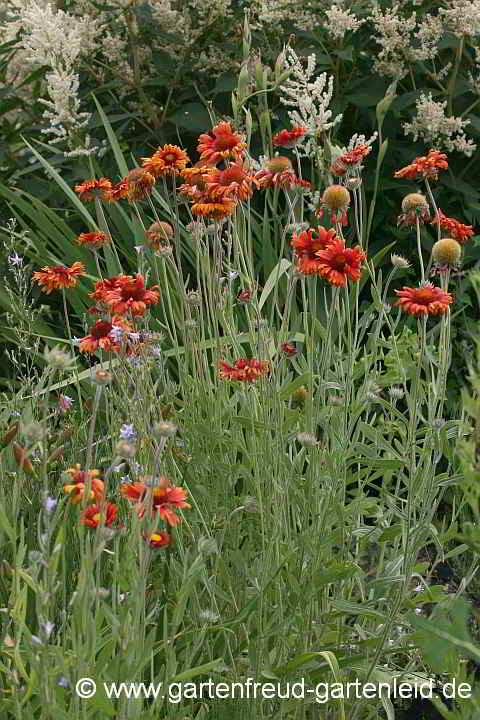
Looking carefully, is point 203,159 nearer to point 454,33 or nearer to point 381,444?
point 381,444

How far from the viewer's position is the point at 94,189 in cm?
223

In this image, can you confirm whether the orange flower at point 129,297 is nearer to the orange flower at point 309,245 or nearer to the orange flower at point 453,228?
the orange flower at point 309,245

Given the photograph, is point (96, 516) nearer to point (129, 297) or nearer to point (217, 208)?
point (129, 297)

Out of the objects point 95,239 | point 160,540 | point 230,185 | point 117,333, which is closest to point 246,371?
point 117,333

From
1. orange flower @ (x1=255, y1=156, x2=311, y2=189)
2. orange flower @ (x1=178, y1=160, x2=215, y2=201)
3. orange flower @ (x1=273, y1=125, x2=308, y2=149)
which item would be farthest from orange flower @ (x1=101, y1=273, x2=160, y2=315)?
orange flower @ (x1=273, y1=125, x2=308, y2=149)

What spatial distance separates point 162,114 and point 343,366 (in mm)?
1913

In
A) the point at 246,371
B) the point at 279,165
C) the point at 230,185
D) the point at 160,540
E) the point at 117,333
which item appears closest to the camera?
the point at 160,540

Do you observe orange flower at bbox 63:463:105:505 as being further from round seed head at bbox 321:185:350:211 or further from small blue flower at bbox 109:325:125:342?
round seed head at bbox 321:185:350:211

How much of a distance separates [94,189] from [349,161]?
0.62 m

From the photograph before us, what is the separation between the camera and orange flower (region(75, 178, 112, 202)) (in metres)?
2.19

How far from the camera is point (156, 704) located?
133 cm

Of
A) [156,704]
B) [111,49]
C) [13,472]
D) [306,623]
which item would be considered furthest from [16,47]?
[156,704]

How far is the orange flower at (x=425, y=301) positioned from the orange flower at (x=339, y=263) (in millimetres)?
107

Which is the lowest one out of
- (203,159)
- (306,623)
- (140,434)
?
(306,623)
